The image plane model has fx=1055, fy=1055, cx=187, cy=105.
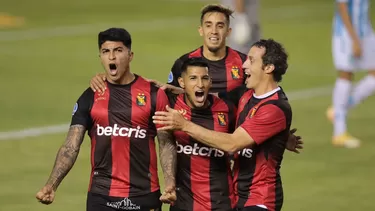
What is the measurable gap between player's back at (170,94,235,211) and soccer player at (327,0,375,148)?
6.63 metres

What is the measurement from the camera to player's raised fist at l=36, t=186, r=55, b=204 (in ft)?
29.0

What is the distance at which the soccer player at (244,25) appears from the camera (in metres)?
18.2

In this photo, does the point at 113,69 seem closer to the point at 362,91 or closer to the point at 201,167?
the point at 201,167

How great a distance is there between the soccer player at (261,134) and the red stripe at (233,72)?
0.73 meters

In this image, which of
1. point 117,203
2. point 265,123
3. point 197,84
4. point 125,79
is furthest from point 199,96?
point 117,203

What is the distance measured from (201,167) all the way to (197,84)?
2.48ft

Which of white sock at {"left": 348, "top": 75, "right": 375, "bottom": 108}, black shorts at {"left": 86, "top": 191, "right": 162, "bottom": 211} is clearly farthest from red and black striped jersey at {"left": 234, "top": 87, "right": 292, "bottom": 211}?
white sock at {"left": 348, "top": 75, "right": 375, "bottom": 108}

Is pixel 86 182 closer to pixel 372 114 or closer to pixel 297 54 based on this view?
pixel 372 114

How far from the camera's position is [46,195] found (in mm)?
8867

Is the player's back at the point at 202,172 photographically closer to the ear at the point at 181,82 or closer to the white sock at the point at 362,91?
the ear at the point at 181,82

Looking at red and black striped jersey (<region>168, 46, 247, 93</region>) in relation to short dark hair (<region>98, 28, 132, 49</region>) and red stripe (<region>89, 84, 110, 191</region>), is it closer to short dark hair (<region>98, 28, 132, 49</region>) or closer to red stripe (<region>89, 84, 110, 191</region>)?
short dark hair (<region>98, 28, 132, 49</region>)

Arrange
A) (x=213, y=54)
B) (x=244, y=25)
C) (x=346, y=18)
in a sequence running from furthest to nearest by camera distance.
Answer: (x=244, y=25), (x=346, y=18), (x=213, y=54)

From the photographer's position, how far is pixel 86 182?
44.7 ft

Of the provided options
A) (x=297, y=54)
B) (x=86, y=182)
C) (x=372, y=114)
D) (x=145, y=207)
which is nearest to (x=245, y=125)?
(x=145, y=207)
